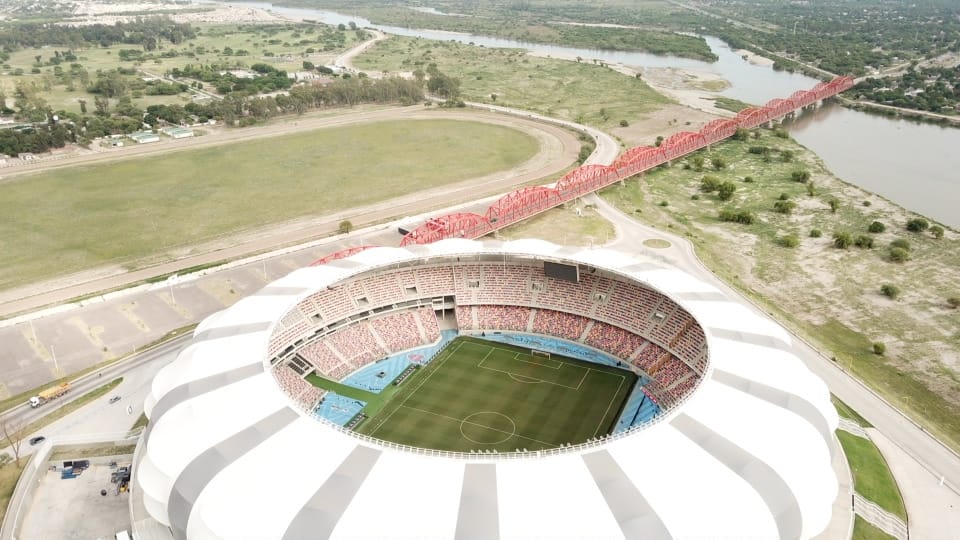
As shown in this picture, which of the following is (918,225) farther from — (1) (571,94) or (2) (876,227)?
(1) (571,94)

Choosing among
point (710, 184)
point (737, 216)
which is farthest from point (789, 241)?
point (710, 184)

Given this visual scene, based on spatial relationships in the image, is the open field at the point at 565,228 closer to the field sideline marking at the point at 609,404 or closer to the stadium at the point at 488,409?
the stadium at the point at 488,409

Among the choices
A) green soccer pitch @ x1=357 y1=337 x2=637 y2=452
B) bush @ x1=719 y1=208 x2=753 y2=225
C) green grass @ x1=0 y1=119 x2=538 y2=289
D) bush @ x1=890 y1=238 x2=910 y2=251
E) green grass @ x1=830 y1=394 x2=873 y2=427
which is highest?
bush @ x1=890 y1=238 x2=910 y2=251

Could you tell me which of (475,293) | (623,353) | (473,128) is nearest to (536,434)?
(623,353)

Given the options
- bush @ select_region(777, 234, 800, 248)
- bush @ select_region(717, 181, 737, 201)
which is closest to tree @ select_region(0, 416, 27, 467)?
bush @ select_region(777, 234, 800, 248)

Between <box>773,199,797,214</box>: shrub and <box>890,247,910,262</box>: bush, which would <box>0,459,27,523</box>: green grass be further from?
A: <box>773,199,797,214</box>: shrub

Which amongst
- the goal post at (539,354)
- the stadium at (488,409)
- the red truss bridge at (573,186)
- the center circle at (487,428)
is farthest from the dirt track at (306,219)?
the center circle at (487,428)
